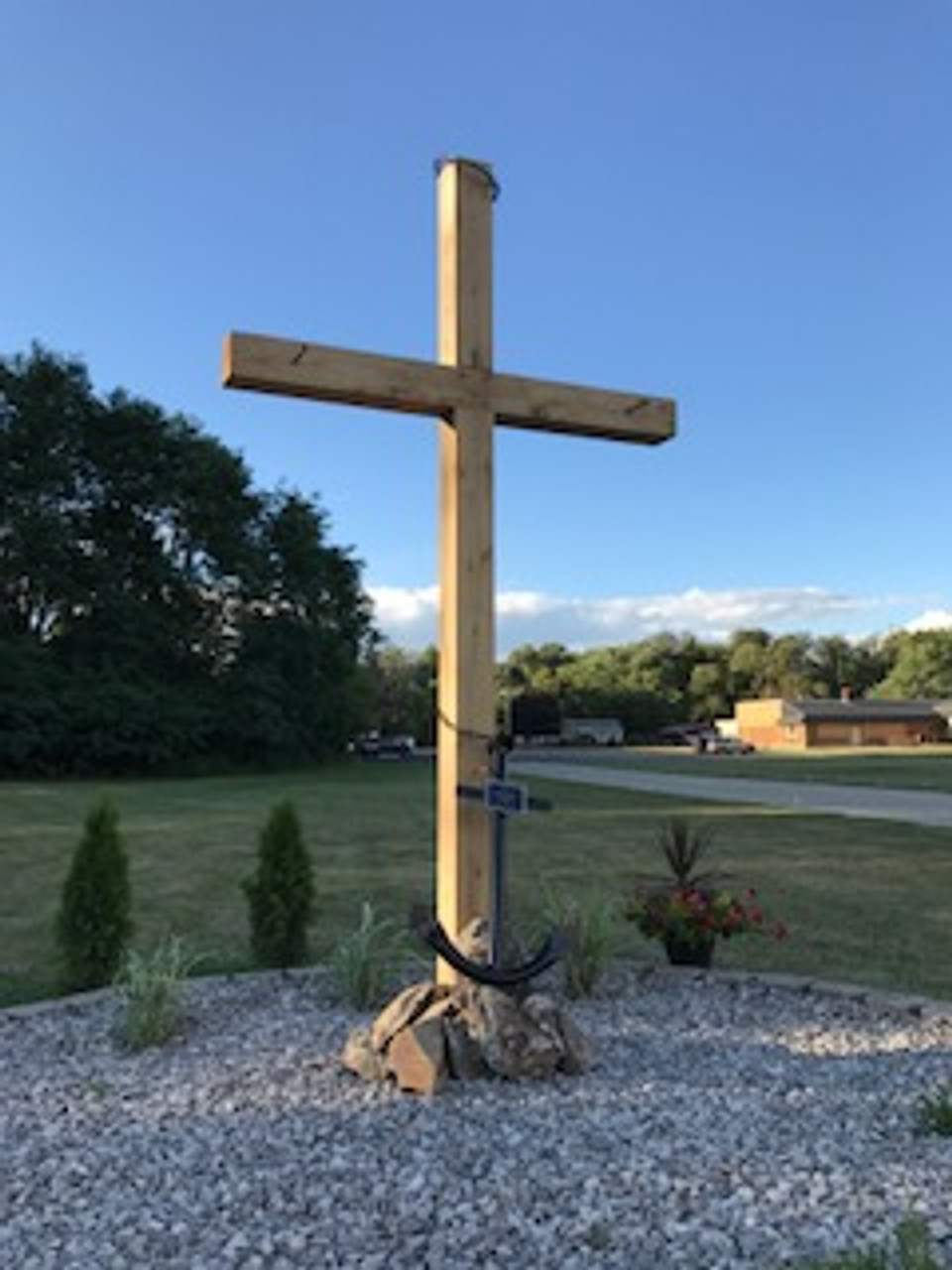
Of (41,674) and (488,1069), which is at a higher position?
(41,674)

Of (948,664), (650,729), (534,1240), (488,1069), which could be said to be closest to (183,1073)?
(488,1069)

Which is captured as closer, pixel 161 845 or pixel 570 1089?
pixel 570 1089

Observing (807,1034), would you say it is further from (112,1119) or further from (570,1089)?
(112,1119)

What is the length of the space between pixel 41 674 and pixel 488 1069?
97.7ft

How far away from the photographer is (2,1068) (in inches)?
151

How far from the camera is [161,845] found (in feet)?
41.7

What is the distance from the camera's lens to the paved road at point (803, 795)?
16.5 metres

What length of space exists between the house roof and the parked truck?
11.9m

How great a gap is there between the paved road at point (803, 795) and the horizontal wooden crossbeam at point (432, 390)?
37.5 ft

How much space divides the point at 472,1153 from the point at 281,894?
274 cm

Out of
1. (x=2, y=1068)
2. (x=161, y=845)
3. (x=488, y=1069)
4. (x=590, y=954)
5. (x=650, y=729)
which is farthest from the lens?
(x=650, y=729)

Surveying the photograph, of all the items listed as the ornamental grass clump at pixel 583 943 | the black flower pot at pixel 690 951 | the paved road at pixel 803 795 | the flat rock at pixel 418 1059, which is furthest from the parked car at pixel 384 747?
the flat rock at pixel 418 1059

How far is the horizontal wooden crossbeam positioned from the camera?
3744mm

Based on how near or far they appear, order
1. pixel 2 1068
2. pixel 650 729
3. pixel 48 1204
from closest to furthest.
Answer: pixel 48 1204 < pixel 2 1068 < pixel 650 729
